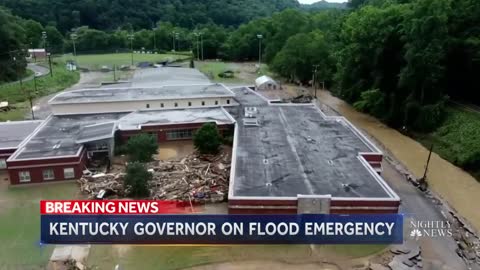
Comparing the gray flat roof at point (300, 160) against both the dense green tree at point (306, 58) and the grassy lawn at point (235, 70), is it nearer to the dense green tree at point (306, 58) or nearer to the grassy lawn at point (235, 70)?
the dense green tree at point (306, 58)

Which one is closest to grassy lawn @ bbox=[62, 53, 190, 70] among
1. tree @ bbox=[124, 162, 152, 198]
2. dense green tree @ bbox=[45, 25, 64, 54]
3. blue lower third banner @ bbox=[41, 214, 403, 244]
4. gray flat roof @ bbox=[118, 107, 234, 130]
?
dense green tree @ bbox=[45, 25, 64, 54]

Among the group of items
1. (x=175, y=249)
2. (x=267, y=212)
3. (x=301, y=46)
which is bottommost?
(x=175, y=249)

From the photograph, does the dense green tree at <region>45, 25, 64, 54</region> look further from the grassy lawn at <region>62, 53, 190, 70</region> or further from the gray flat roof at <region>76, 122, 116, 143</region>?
the gray flat roof at <region>76, 122, 116, 143</region>

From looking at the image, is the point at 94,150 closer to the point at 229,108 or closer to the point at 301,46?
the point at 229,108

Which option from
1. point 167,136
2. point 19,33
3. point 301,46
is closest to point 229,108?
point 167,136

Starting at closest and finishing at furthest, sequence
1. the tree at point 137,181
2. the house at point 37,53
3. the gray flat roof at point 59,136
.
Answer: the tree at point 137,181, the gray flat roof at point 59,136, the house at point 37,53

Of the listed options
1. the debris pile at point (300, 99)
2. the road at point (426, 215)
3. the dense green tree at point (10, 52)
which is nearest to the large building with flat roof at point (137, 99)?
the debris pile at point (300, 99)
